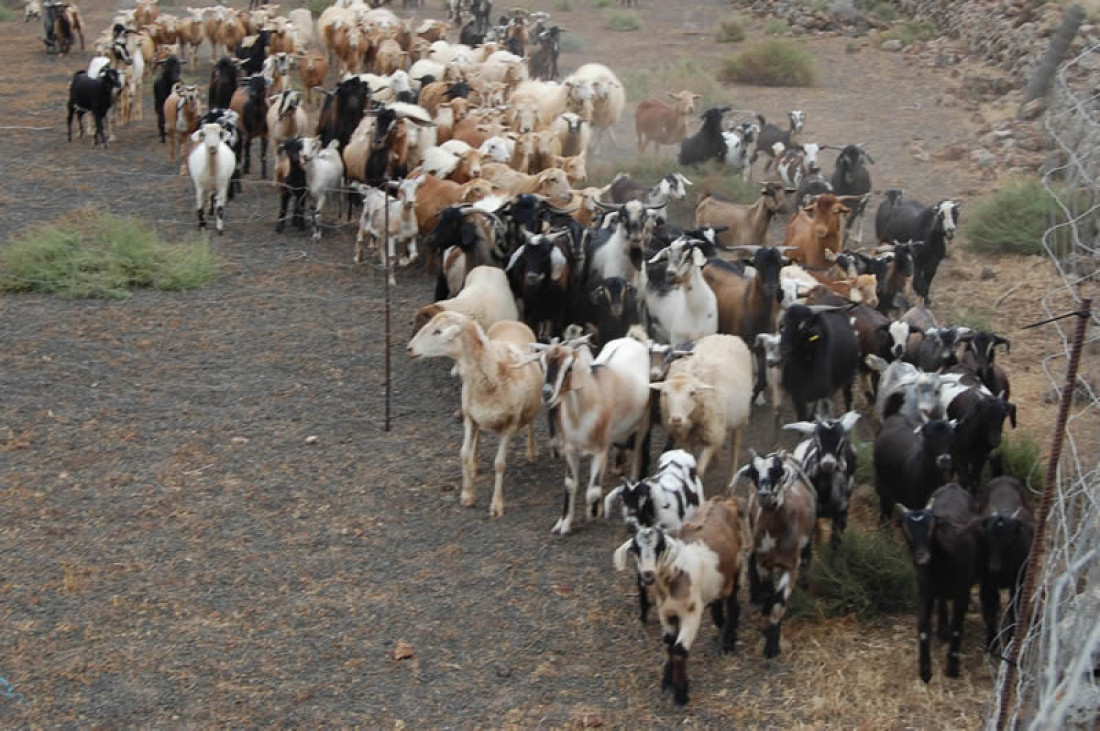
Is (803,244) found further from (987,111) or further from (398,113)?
(987,111)

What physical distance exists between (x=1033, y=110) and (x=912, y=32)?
8144mm

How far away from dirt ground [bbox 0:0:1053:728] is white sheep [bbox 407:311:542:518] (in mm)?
327

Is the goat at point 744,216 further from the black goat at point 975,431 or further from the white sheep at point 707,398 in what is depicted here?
the black goat at point 975,431

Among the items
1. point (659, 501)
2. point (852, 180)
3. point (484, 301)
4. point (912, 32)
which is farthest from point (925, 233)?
point (912, 32)

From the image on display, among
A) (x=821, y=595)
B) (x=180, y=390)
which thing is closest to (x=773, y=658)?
(x=821, y=595)

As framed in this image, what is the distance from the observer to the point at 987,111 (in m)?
20.9

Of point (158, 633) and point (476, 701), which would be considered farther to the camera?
point (158, 633)

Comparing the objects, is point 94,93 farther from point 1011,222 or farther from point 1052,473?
point 1052,473

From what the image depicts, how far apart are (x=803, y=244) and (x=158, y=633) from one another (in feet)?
25.0

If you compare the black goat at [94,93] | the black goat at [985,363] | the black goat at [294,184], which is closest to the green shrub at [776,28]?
the black goat at [94,93]

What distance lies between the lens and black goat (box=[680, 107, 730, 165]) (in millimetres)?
16625

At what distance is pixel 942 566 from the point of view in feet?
22.3

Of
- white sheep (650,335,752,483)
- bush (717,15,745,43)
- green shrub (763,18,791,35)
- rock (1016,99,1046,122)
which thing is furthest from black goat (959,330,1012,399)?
bush (717,15,745,43)

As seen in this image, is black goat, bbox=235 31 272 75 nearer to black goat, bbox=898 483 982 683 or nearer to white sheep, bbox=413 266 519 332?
white sheep, bbox=413 266 519 332
